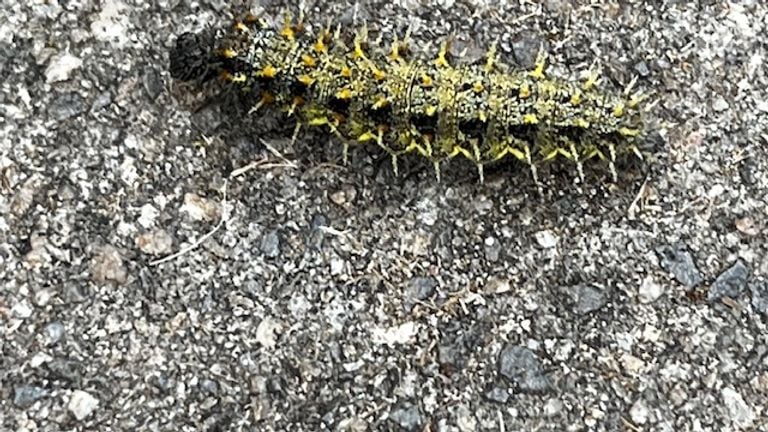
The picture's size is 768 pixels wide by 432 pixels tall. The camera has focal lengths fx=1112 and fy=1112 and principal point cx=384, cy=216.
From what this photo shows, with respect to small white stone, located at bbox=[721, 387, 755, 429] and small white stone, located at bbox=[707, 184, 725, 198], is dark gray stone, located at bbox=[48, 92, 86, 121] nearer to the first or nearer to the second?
small white stone, located at bbox=[707, 184, 725, 198]

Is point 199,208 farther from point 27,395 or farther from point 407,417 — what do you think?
point 407,417

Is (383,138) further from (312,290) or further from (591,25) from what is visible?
(591,25)

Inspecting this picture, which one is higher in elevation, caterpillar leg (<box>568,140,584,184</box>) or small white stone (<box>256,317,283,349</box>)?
caterpillar leg (<box>568,140,584,184</box>)

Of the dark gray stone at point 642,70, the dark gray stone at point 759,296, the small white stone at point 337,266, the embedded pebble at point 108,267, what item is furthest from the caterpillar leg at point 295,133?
the dark gray stone at point 759,296

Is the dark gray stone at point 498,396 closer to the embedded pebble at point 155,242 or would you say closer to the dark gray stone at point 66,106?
the embedded pebble at point 155,242

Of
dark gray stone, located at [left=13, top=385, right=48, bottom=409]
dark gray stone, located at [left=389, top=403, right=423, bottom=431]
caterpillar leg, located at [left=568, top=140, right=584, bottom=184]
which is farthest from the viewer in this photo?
caterpillar leg, located at [left=568, top=140, right=584, bottom=184]

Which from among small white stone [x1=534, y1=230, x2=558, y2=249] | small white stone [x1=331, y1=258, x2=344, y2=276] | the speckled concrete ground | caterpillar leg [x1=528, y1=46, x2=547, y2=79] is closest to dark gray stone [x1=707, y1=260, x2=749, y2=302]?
the speckled concrete ground
